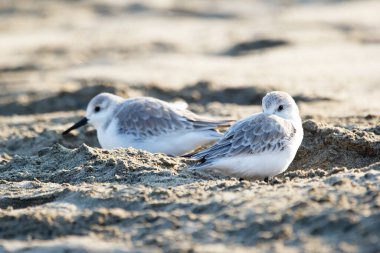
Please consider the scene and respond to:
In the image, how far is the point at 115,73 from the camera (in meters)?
12.2

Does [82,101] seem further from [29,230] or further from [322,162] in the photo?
[29,230]

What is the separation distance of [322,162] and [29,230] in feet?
9.52

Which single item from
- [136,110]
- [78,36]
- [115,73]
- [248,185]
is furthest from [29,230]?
[78,36]

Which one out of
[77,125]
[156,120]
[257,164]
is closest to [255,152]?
[257,164]

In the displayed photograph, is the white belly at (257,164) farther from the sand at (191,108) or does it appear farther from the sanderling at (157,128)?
the sanderling at (157,128)

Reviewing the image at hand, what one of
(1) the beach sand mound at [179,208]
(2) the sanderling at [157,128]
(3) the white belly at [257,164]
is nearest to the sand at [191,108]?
(1) the beach sand mound at [179,208]

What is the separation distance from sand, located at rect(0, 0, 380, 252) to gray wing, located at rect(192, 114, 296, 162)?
0.22 metres

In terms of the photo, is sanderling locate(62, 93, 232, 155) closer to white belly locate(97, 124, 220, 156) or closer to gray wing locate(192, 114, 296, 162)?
white belly locate(97, 124, 220, 156)

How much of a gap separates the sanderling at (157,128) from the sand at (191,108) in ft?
2.02

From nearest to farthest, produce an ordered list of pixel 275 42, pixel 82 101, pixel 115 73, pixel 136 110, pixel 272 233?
pixel 272 233 → pixel 136 110 → pixel 82 101 → pixel 115 73 → pixel 275 42

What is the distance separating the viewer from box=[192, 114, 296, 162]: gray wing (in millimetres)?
6535

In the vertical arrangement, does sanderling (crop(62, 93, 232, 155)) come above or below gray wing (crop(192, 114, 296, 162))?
below

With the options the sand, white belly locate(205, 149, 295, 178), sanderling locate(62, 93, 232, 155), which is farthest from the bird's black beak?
white belly locate(205, 149, 295, 178)

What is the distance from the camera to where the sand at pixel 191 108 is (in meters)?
4.73
